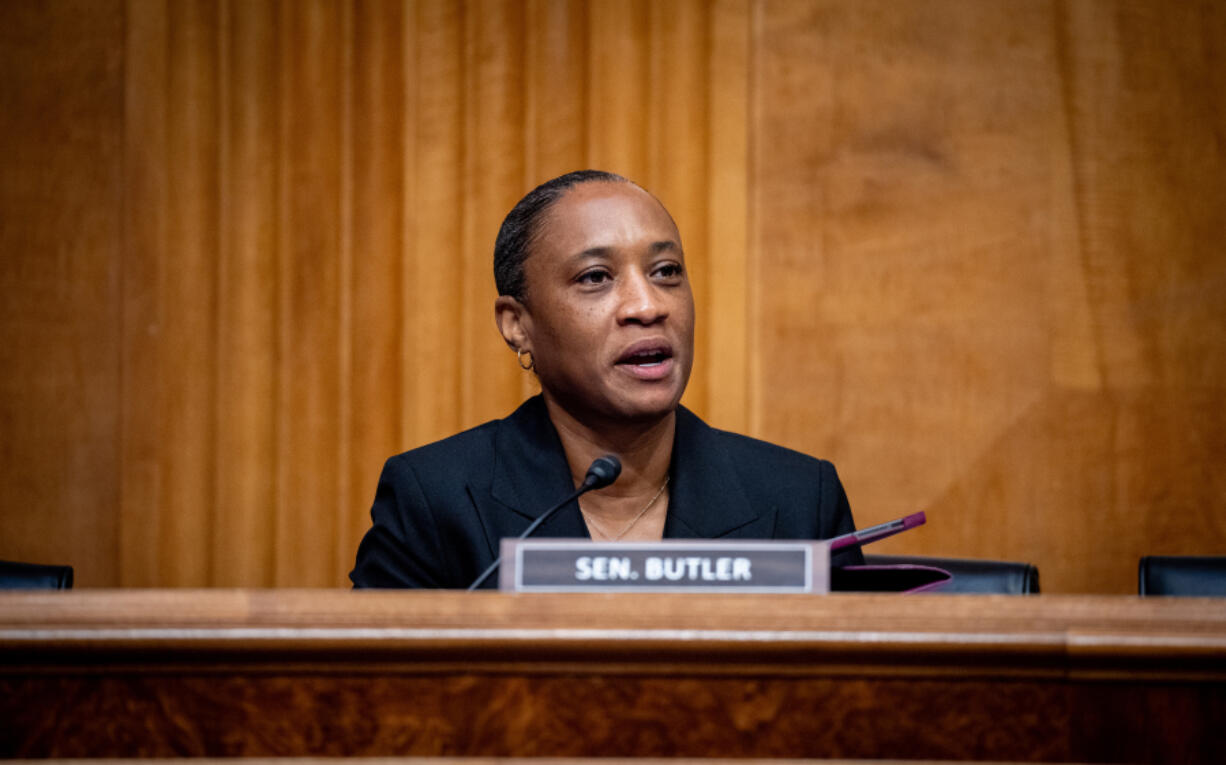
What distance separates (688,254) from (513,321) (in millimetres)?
1108

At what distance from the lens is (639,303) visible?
58.9 inches

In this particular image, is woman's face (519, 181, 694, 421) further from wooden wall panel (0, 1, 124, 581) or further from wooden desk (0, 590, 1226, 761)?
wooden wall panel (0, 1, 124, 581)

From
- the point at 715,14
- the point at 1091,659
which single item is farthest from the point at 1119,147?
the point at 1091,659

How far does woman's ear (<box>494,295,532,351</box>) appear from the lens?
5.42 feet

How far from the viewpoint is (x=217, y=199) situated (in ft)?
9.14

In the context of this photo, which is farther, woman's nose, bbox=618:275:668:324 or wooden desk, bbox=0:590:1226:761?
woman's nose, bbox=618:275:668:324

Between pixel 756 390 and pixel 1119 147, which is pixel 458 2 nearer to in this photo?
pixel 756 390

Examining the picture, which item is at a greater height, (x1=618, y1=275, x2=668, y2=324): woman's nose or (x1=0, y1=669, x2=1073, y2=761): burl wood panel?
(x1=618, y1=275, x2=668, y2=324): woman's nose

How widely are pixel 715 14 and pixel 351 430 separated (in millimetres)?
1438

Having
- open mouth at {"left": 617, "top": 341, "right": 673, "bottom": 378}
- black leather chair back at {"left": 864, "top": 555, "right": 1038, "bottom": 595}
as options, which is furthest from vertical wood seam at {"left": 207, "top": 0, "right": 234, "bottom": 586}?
black leather chair back at {"left": 864, "top": 555, "right": 1038, "bottom": 595}

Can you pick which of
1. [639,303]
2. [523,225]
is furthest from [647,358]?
[523,225]

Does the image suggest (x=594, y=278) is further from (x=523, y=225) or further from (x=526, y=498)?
(x=526, y=498)

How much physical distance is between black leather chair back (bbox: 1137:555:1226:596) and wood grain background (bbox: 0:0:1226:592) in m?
0.90

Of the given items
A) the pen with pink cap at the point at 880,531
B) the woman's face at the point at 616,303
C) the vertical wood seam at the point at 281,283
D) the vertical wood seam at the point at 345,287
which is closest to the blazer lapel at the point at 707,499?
the woman's face at the point at 616,303
